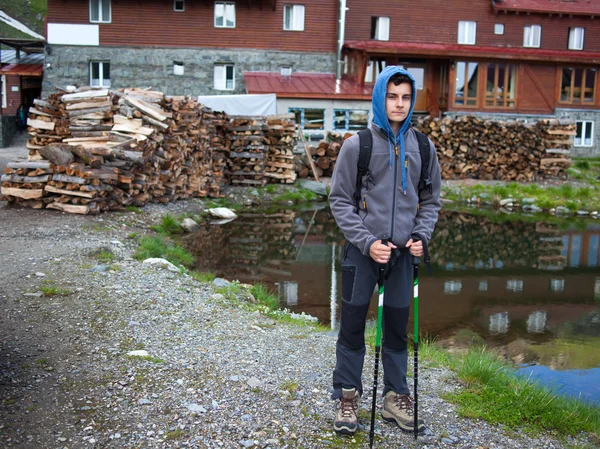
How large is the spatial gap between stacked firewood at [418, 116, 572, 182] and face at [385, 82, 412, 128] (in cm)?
2261

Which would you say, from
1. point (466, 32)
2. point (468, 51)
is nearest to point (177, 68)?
point (468, 51)

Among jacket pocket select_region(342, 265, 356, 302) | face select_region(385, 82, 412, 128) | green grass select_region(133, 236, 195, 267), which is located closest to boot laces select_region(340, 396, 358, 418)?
jacket pocket select_region(342, 265, 356, 302)

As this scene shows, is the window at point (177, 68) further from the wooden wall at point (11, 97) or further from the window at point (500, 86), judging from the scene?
the window at point (500, 86)

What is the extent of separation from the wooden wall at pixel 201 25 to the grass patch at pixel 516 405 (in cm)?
3204

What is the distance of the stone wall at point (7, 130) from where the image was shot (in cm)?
2864

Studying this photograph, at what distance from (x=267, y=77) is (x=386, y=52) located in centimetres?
641

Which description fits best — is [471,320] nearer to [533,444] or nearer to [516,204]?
[533,444]

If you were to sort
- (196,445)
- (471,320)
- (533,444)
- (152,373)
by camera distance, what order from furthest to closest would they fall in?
(471,320) → (152,373) → (533,444) → (196,445)

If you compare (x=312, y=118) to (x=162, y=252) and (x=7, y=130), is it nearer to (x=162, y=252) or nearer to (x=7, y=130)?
(x=7, y=130)

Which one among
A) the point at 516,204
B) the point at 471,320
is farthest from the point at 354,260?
the point at 516,204

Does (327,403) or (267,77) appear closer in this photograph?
(327,403)

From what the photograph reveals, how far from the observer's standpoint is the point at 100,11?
34.3 m

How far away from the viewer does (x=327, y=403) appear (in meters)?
4.67

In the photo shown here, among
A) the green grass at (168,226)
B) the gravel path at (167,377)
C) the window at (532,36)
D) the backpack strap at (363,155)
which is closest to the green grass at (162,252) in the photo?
the green grass at (168,226)
